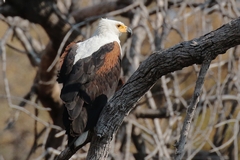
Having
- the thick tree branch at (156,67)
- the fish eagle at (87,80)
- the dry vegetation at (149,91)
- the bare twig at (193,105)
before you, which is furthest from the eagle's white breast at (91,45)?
the bare twig at (193,105)

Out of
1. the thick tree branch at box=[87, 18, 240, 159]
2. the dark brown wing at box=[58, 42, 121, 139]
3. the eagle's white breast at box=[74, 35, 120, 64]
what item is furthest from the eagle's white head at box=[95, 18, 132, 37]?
the thick tree branch at box=[87, 18, 240, 159]

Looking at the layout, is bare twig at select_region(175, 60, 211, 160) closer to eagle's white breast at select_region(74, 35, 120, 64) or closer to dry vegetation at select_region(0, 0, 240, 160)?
eagle's white breast at select_region(74, 35, 120, 64)

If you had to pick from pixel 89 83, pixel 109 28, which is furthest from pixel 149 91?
pixel 89 83

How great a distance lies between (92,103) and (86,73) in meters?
0.27

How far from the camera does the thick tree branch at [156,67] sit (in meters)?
3.55

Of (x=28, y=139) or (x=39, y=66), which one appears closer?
(x=39, y=66)

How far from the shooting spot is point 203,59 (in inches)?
144

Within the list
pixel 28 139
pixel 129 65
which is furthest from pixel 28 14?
pixel 28 139

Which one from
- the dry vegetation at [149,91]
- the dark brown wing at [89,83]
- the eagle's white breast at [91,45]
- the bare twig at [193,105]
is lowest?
the dry vegetation at [149,91]

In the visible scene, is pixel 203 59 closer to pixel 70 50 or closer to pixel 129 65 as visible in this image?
pixel 70 50

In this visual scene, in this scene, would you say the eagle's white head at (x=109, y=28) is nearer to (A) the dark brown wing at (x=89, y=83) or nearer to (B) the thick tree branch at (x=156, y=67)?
(A) the dark brown wing at (x=89, y=83)

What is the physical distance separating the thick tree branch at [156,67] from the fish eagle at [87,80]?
0.26m

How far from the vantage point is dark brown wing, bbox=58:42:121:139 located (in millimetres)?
4620

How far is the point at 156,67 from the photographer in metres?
3.85
